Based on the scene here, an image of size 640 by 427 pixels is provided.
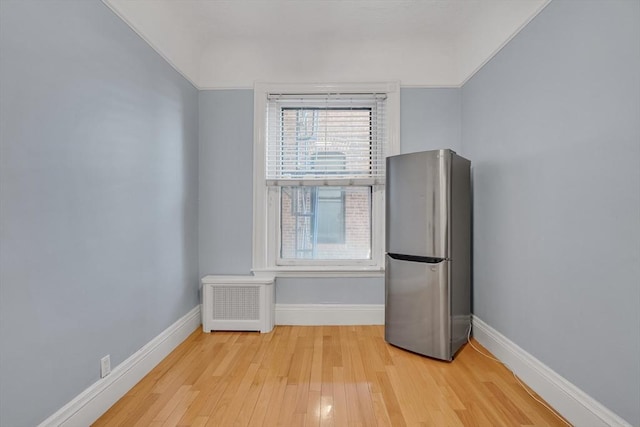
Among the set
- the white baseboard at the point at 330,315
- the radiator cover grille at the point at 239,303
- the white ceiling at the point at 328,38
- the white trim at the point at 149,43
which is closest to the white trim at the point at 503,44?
the white ceiling at the point at 328,38

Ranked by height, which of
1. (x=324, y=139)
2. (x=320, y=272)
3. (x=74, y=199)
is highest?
(x=324, y=139)

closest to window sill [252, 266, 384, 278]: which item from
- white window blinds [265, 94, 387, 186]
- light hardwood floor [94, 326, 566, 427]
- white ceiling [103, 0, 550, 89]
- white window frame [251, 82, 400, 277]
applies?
white window frame [251, 82, 400, 277]

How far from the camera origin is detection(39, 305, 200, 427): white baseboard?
1.39 meters

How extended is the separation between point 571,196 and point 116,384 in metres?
2.69

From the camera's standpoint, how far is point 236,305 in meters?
2.66

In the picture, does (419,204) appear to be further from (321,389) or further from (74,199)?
(74,199)

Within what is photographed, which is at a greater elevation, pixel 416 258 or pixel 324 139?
pixel 324 139

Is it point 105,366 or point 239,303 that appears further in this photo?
point 239,303

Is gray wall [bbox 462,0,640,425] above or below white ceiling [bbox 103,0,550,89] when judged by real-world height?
below

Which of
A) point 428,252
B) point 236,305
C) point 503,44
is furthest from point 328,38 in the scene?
point 236,305

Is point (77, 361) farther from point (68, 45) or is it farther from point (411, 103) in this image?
point (411, 103)

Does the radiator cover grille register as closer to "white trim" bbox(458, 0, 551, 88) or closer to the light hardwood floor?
the light hardwood floor

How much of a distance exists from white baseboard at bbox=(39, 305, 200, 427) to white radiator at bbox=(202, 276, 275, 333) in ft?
0.87

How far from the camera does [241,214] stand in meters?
2.85
